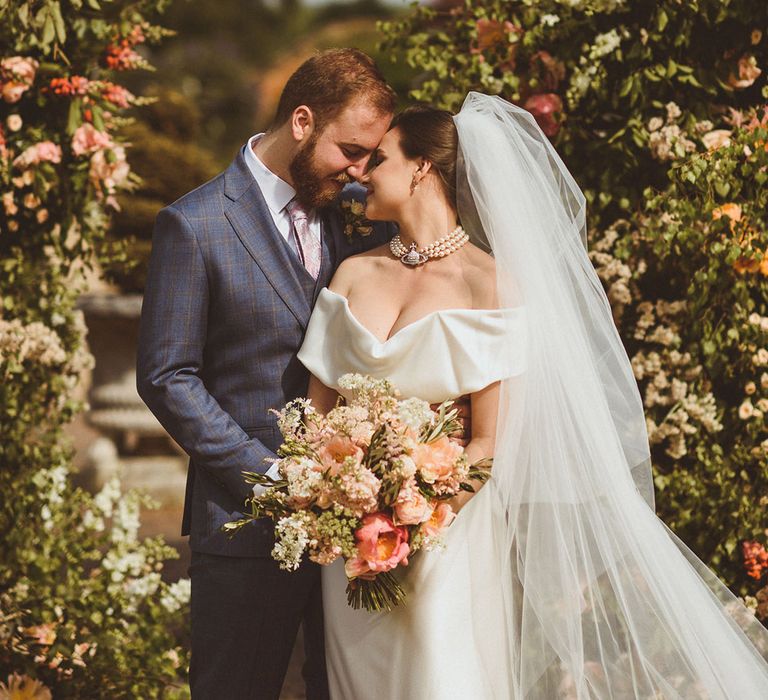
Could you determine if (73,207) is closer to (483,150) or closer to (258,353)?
(258,353)

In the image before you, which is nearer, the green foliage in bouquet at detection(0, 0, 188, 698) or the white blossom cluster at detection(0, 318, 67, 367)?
the green foliage in bouquet at detection(0, 0, 188, 698)

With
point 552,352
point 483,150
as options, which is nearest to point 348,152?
point 483,150

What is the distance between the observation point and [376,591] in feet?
8.69

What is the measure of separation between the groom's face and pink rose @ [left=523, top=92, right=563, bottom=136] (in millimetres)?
706

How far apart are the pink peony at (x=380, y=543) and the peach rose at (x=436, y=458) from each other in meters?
0.15

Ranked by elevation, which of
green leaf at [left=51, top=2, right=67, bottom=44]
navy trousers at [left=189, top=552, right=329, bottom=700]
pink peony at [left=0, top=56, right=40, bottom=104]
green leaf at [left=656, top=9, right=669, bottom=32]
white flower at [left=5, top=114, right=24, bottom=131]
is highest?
green leaf at [left=51, top=2, right=67, bottom=44]

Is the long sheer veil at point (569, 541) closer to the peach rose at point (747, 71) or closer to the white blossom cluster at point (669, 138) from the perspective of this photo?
the white blossom cluster at point (669, 138)

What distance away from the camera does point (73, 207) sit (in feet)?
13.7

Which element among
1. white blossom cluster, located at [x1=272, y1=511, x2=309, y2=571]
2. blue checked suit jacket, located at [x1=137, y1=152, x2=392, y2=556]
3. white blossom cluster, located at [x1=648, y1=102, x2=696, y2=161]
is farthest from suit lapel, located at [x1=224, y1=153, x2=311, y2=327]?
white blossom cluster, located at [x1=648, y1=102, x2=696, y2=161]

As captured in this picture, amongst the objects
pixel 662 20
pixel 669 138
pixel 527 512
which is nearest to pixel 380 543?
pixel 527 512

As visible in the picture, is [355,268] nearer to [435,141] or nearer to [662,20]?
[435,141]

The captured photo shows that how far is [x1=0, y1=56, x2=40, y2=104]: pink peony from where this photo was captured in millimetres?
3824

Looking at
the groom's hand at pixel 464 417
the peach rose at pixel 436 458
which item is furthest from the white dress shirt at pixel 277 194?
the peach rose at pixel 436 458

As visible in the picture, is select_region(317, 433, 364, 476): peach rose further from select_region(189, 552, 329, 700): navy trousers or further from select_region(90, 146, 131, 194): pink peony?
select_region(90, 146, 131, 194): pink peony
